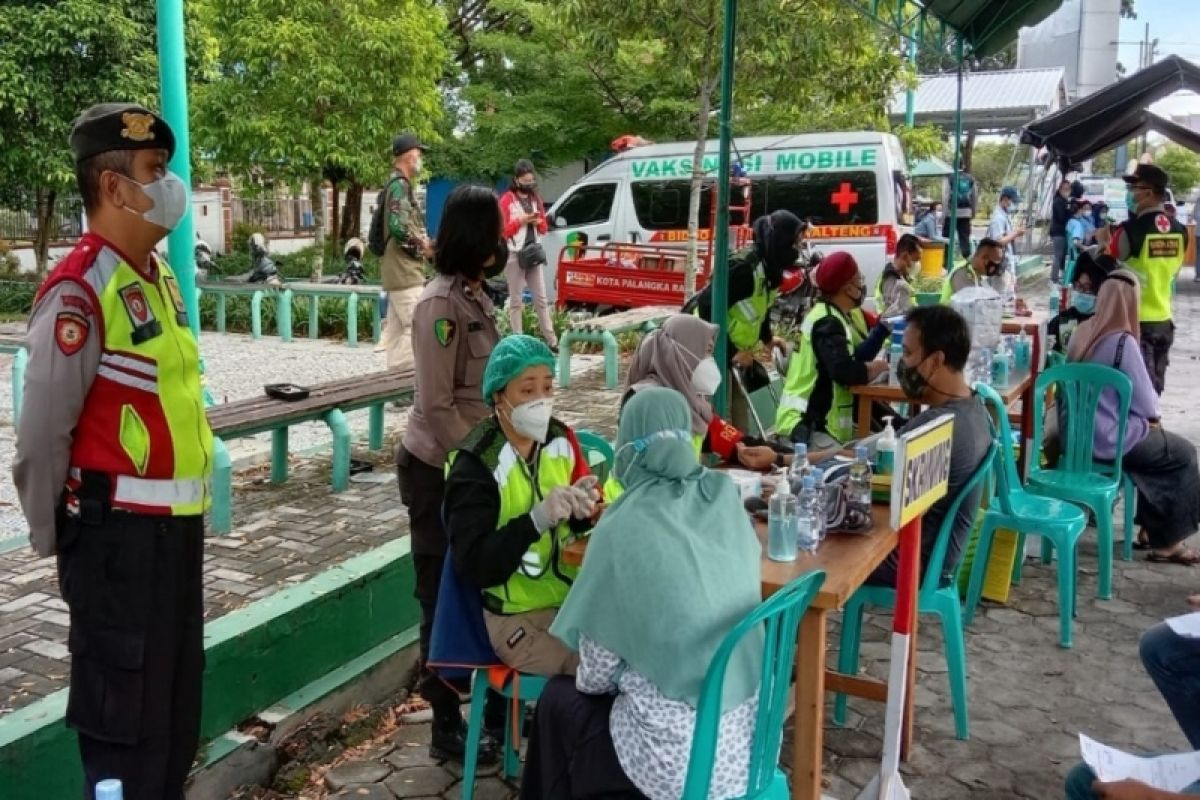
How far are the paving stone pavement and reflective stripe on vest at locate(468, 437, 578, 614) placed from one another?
2.17ft

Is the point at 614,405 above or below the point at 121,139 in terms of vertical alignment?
below

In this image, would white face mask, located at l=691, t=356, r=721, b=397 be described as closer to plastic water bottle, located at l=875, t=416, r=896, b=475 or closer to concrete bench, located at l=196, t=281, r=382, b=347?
plastic water bottle, located at l=875, t=416, r=896, b=475

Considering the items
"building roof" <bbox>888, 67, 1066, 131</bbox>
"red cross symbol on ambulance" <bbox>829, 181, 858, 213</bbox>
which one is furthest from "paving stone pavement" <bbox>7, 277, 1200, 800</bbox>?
"building roof" <bbox>888, 67, 1066, 131</bbox>

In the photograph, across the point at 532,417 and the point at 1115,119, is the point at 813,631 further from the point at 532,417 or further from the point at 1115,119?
the point at 1115,119

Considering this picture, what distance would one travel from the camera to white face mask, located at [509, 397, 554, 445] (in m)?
2.67

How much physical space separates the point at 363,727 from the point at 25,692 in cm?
101

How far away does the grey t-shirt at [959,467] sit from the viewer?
3.29 metres

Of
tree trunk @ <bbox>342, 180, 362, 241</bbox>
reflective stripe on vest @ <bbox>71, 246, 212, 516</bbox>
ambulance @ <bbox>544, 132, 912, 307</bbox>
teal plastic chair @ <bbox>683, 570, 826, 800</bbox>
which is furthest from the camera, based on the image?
tree trunk @ <bbox>342, 180, 362, 241</bbox>

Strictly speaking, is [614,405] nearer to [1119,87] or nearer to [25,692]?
[25,692]

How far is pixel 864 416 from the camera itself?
4.88 meters

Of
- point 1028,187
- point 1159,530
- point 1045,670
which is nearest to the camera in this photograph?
point 1045,670

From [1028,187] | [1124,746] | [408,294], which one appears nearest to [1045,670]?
[1124,746]

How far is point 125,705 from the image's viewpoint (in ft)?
7.18

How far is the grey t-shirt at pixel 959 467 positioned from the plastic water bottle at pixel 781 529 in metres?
0.80
